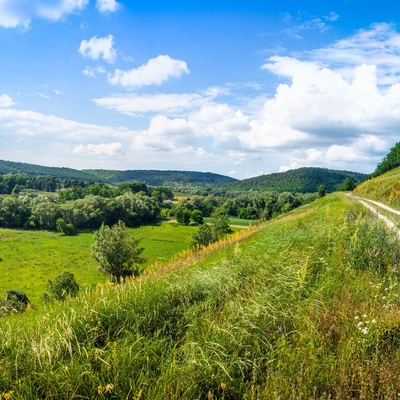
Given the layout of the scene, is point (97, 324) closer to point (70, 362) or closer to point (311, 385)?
point (70, 362)

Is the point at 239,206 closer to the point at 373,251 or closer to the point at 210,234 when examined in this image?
the point at 210,234

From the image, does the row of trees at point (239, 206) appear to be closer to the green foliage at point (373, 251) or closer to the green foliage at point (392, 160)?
the green foliage at point (392, 160)

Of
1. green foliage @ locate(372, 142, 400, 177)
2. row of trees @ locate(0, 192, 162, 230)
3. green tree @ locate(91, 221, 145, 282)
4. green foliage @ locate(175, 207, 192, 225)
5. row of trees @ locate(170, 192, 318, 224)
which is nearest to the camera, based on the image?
green tree @ locate(91, 221, 145, 282)

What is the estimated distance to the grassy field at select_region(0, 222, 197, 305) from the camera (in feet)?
165

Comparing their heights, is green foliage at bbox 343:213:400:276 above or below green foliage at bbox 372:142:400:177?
below

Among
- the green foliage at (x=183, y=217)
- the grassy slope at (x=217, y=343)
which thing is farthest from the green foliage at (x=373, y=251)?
the green foliage at (x=183, y=217)

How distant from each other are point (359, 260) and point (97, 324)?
5667 millimetres

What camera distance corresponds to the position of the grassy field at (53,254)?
50350 mm

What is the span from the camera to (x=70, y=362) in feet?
12.3

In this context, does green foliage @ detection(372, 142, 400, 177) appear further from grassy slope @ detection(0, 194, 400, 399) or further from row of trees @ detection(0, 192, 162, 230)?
grassy slope @ detection(0, 194, 400, 399)

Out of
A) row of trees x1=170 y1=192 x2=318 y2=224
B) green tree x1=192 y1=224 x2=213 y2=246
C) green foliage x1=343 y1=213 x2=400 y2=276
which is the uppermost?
green foliage x1=343 y1=213 x2=400 y2=276

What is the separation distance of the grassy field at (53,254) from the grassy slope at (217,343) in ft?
107

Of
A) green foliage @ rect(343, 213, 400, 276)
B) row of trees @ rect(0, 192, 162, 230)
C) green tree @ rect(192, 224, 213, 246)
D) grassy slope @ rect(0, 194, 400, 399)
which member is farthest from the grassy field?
grassy slope @ rect(0, 194, 400, 399)

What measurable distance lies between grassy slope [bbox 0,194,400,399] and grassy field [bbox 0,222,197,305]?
3268 centimetres
